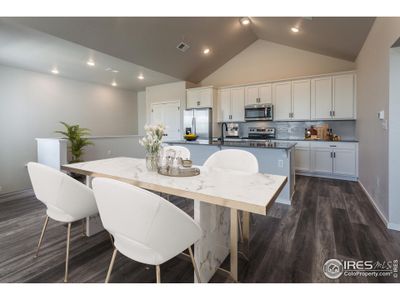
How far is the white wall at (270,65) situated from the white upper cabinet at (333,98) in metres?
0.49

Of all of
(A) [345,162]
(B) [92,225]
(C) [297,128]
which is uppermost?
(C) [297,128]

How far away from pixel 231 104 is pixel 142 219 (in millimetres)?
5247

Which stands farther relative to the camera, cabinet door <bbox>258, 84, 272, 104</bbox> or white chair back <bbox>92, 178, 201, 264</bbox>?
cabinet door <bbox>258, 84, 272, 104</bbox>

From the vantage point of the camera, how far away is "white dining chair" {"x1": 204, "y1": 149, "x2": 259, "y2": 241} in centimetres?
208

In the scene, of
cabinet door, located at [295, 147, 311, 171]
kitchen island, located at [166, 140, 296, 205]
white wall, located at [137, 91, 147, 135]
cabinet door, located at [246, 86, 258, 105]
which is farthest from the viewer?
white wall, located at [137, 91, 147, 135]

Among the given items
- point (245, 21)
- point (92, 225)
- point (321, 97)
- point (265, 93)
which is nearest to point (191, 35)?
point (245, 21)

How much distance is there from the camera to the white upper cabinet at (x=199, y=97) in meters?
5.92

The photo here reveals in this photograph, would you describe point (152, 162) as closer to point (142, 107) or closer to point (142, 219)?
point (142, 219)

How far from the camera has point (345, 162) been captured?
4570mm

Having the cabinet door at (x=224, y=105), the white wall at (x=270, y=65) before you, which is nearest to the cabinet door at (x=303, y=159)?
the white wall at (x=270, y=65)

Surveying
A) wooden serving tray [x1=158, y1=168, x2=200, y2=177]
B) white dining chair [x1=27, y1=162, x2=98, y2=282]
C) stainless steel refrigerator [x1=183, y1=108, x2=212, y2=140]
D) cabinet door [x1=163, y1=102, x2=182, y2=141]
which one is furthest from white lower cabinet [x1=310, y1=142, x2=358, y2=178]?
white dining chair [x1=27, y1=162, x2=98, y2=282]

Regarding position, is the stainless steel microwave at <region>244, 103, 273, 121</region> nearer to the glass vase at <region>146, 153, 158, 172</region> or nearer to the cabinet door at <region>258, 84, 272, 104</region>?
the cabinet door at <region>258, 84, 272, 104</region>

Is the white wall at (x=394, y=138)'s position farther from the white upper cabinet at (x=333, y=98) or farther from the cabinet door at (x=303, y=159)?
the cabinet door at (x=303, y=159)
